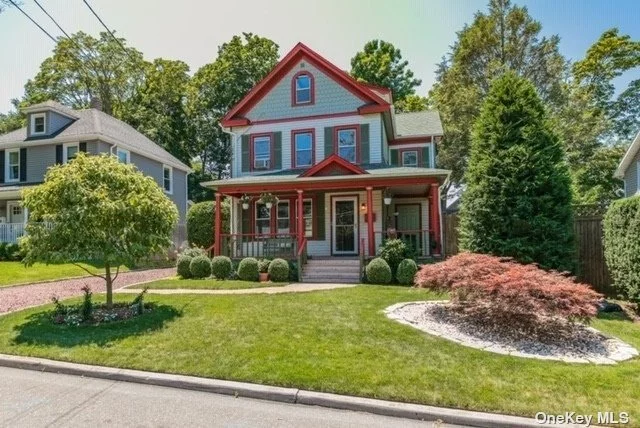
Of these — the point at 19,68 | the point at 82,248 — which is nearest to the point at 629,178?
the point at 82,248

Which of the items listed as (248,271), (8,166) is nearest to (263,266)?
(248,271)

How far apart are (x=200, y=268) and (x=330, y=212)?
5.34m

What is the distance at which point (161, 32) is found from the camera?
33.9ft

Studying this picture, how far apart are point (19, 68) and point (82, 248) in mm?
8145

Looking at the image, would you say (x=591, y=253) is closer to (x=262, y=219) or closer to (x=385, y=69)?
(x=262, y=219)

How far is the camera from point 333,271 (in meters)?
13.0

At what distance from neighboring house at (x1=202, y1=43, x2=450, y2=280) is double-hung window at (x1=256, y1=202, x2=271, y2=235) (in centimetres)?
4

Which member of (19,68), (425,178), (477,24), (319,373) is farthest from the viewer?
(477,24)

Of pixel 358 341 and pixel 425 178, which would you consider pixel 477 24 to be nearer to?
pixel 425 178

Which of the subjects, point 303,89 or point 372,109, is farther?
point 303,89

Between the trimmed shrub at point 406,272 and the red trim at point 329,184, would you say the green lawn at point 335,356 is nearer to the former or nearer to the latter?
the trimmed shrub at point 406,272

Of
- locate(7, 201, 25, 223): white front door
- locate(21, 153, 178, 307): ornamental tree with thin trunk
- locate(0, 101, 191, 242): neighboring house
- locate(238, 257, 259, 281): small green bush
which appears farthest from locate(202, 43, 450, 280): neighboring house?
locate(7, 201, 25, 223): white front door

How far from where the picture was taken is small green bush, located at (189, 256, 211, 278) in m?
13.1

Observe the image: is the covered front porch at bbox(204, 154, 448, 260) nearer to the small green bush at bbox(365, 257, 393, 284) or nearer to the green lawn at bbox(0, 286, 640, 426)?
the small green bush at bbox(365, 257, 393, 284)
